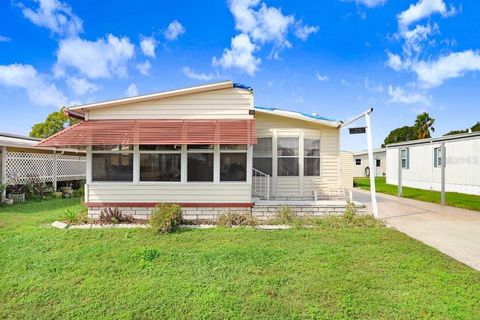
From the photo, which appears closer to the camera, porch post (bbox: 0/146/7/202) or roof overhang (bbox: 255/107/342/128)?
roof overhang (bbox: 255/107/342/128)

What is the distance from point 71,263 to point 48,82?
19365mm

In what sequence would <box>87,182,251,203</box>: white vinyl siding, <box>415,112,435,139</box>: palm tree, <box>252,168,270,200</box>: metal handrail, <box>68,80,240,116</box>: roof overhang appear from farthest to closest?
<box>415,112,435,139</box>: palm tree
<box>252,168,270,200</box>: metal handrail
<box>68,80,240,116</box>: roof overhang
<box>87,182,251,203</box>: white vinyl siding

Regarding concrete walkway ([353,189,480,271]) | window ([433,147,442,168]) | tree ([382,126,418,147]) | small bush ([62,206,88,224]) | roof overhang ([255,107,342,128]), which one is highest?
tree ([382,126,418,147])

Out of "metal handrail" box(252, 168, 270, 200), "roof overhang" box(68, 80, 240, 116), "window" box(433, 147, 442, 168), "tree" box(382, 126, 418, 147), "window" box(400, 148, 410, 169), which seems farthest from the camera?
"tree" box(382, 126, 418, 147)

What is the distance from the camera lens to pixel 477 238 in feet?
25.9

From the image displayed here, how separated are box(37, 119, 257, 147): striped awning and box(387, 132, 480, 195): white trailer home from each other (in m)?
A: 11.7

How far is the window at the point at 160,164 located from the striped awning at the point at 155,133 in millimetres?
587

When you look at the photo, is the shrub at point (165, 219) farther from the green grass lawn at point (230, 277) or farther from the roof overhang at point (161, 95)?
the roof overhang at point (161, 95)

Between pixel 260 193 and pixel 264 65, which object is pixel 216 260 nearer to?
pixel 260 193

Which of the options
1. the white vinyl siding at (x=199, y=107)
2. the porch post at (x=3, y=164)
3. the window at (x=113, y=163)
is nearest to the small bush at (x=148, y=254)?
the window at (x=113, y=163)

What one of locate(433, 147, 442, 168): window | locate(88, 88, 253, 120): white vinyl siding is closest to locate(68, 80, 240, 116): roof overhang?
locate(88, 88, 253, 120): white vinyl siding

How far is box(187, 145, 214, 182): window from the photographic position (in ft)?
31.2

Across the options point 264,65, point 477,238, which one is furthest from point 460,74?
point 477,238

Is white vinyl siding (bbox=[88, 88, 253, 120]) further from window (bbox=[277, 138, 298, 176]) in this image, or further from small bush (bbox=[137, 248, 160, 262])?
small bush (bbox=[137, 248, 160, 262])
